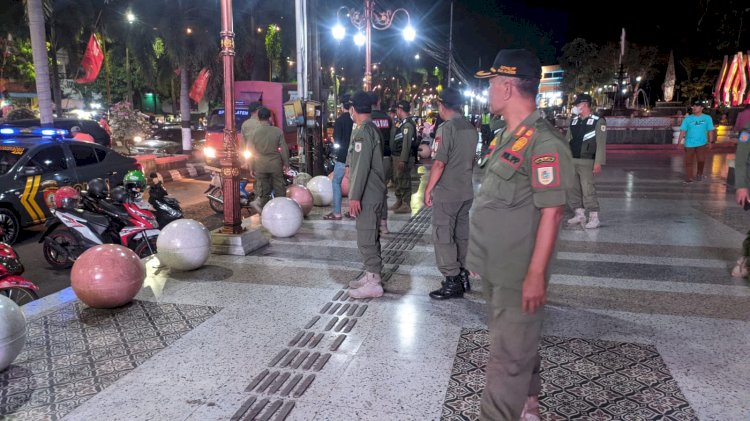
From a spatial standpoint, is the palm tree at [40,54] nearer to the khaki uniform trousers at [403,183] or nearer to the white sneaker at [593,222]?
the khaki uniform trousers at [403,183]

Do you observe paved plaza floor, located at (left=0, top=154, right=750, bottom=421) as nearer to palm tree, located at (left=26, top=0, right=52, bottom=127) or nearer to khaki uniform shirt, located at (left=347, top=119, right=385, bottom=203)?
khaki uniform shirt, located at (left=347, top=119, right=385, bottom=203)

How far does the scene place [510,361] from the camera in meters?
2.64

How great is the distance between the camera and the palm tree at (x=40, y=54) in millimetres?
12922

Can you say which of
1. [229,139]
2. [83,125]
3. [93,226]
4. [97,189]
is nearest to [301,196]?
[229,139]

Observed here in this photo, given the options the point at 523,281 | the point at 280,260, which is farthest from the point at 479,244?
the point at 280,260

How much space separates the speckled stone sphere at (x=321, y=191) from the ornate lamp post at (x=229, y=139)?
134 inches

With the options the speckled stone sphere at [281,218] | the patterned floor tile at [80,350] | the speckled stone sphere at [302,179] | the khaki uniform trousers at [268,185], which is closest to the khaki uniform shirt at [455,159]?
the patterned floor tile at [80,350]

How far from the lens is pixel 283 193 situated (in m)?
9.17

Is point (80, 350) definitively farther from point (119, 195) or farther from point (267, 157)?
point (267, 157)

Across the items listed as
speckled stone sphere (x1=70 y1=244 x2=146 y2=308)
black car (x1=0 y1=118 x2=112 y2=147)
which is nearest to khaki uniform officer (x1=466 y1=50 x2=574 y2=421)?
speckled stone sphere (x1=70 y1=244 x2=146 y2=308)

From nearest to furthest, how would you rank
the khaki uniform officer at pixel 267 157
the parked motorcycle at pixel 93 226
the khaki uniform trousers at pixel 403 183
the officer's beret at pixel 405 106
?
the parked motorcycle at pixel 93 226
the khaki uniform officer at pixel 267 157
the khaki uniform trousers at pixel 403 183
the officer's beret at pixel 405 106

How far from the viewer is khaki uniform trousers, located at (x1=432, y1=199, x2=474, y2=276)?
17.4 feet

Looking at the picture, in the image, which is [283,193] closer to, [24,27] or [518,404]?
[518,404]

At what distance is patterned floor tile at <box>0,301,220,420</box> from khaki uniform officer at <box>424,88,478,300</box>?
2.15 m
